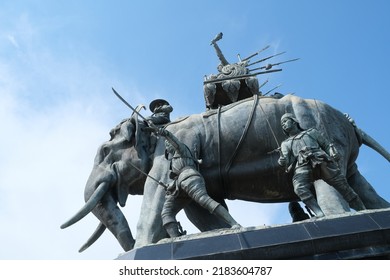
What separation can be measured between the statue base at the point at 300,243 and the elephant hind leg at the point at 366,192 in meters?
2.26

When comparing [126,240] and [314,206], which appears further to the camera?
[126,240]

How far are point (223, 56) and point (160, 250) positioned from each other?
6.13m

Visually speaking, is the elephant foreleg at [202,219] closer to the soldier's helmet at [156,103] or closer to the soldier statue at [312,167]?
the soldier statue at [312,167]

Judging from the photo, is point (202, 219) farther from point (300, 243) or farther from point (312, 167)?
point (300, 243)

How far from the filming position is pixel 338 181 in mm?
8352

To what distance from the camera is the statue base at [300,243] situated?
23.3ft

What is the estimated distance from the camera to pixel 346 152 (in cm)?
1000

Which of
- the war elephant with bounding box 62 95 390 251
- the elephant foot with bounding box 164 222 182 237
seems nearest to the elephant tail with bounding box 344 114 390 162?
the war elephant with bounding box 62 95 390 251

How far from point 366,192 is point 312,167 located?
7.37ft

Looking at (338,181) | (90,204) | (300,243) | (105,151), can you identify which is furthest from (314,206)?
(105,151)

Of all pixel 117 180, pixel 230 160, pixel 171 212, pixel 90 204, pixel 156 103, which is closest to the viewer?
pixel 171 212

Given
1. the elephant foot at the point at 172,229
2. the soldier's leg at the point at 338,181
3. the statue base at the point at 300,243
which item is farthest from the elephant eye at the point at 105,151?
the soldier's leg at the point at 338,181
